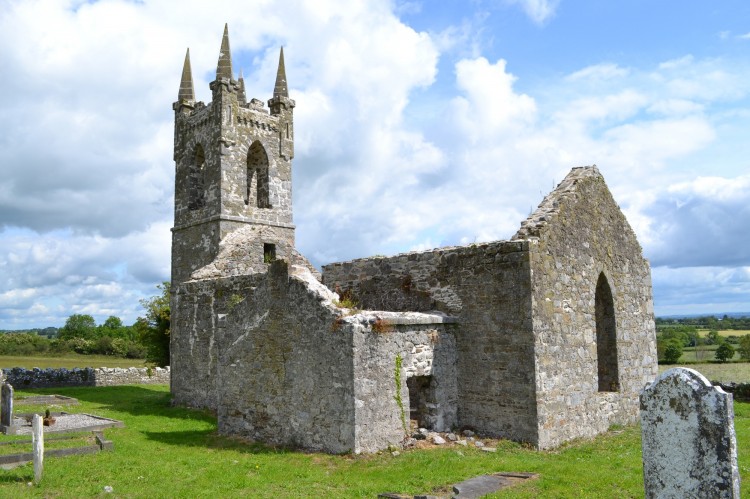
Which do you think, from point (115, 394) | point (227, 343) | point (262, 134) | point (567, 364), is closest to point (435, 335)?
point (567, 364)

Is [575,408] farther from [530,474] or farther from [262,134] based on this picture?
[262,134]

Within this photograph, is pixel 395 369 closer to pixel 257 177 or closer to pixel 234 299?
pixel 234 299

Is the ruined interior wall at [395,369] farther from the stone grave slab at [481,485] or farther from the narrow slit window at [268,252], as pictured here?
the narrow slit window at [268,252]

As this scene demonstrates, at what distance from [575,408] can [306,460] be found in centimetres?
599

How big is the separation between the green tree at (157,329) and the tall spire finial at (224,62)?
12.5 metres

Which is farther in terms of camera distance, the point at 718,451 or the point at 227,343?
the point at 227,343

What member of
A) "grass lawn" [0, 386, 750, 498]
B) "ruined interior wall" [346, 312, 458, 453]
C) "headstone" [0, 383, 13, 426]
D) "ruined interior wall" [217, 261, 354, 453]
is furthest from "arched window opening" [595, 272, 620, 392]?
"headstone" [0, 383, 13, 426]

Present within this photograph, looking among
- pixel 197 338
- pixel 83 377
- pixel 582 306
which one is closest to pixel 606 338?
pixel 582 306

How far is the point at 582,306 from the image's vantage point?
1396 centimetres

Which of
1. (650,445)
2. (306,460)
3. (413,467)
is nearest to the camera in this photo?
(650,445)

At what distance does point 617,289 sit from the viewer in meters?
15.6

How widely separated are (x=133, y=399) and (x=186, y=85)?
42.0 ft

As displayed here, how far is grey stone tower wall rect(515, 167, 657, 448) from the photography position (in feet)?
41.1

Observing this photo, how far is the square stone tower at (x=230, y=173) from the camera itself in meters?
21.8
